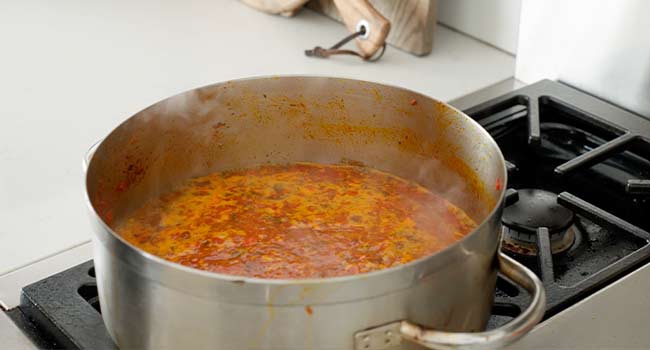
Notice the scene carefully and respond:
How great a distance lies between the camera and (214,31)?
4.80 ft

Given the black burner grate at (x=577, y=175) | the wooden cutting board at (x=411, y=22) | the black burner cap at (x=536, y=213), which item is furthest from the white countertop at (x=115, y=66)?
the black burner cap at (x=536, y=213)

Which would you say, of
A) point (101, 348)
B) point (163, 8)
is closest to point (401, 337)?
point (101, 348)

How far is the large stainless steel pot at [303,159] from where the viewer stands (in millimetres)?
656

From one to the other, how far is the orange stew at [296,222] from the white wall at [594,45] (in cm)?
34

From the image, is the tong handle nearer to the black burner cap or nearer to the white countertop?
the white countertop

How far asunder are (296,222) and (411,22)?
547 millimetres

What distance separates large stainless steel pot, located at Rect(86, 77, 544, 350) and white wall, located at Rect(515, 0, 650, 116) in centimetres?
33

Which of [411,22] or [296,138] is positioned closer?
[296,138]

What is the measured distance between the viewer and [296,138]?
100cm

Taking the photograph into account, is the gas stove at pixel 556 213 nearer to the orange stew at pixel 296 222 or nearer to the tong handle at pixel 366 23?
the orange stew at pixel 296 222

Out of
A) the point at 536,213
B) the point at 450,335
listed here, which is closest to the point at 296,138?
the point at 536,213

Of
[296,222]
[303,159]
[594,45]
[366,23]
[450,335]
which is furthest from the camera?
[366,23]

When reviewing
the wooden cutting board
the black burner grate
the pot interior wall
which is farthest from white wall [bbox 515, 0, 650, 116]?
the pot interior wall

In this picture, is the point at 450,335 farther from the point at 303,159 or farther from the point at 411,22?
the point at 411,22
